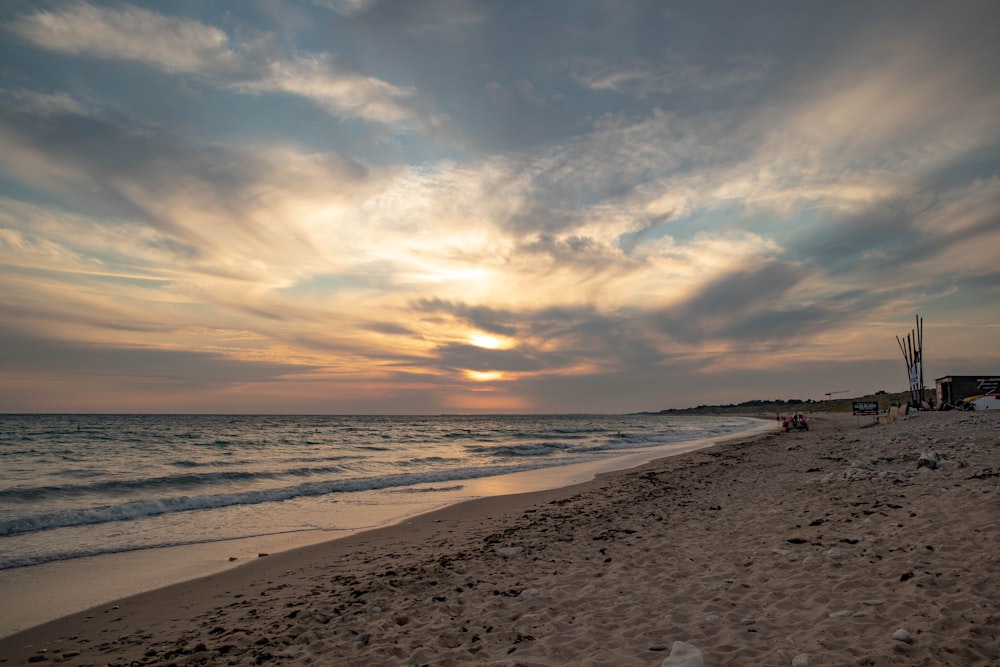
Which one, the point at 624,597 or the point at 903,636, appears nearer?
the point at 903,636

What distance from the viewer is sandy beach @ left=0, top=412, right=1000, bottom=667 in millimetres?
5141

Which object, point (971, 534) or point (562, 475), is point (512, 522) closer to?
point (971, 534)

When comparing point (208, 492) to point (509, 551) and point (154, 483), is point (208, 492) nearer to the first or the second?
point (154, 483)

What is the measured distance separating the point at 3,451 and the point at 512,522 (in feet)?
132

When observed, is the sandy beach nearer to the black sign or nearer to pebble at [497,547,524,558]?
pebble at [497,547,524,558]

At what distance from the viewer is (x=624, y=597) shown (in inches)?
267

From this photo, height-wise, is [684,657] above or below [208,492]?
above

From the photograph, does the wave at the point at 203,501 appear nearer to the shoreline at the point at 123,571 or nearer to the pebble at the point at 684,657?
the shoreline at the point at 123,571

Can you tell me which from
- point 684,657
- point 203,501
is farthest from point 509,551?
point 203,501

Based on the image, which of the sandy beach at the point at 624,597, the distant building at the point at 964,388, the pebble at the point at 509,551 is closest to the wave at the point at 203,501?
the sandy beach at the point at 624,597

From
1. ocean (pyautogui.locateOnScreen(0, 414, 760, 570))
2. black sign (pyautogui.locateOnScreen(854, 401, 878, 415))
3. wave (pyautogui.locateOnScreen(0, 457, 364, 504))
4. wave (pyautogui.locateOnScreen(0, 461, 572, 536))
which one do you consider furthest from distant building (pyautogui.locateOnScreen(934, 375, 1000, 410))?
wave (pyautogui.locateOnScreen(0, 457, 364, 504))

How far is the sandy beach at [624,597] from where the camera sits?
16.9ft

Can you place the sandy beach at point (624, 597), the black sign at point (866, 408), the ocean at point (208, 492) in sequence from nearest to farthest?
the sandy beach at point (624, 597)
the ocean at point (208, 492)
the black sign at point (866, 408)

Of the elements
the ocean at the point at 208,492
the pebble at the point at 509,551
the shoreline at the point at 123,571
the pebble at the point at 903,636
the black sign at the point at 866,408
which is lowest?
the ocean at the point at 208,492
